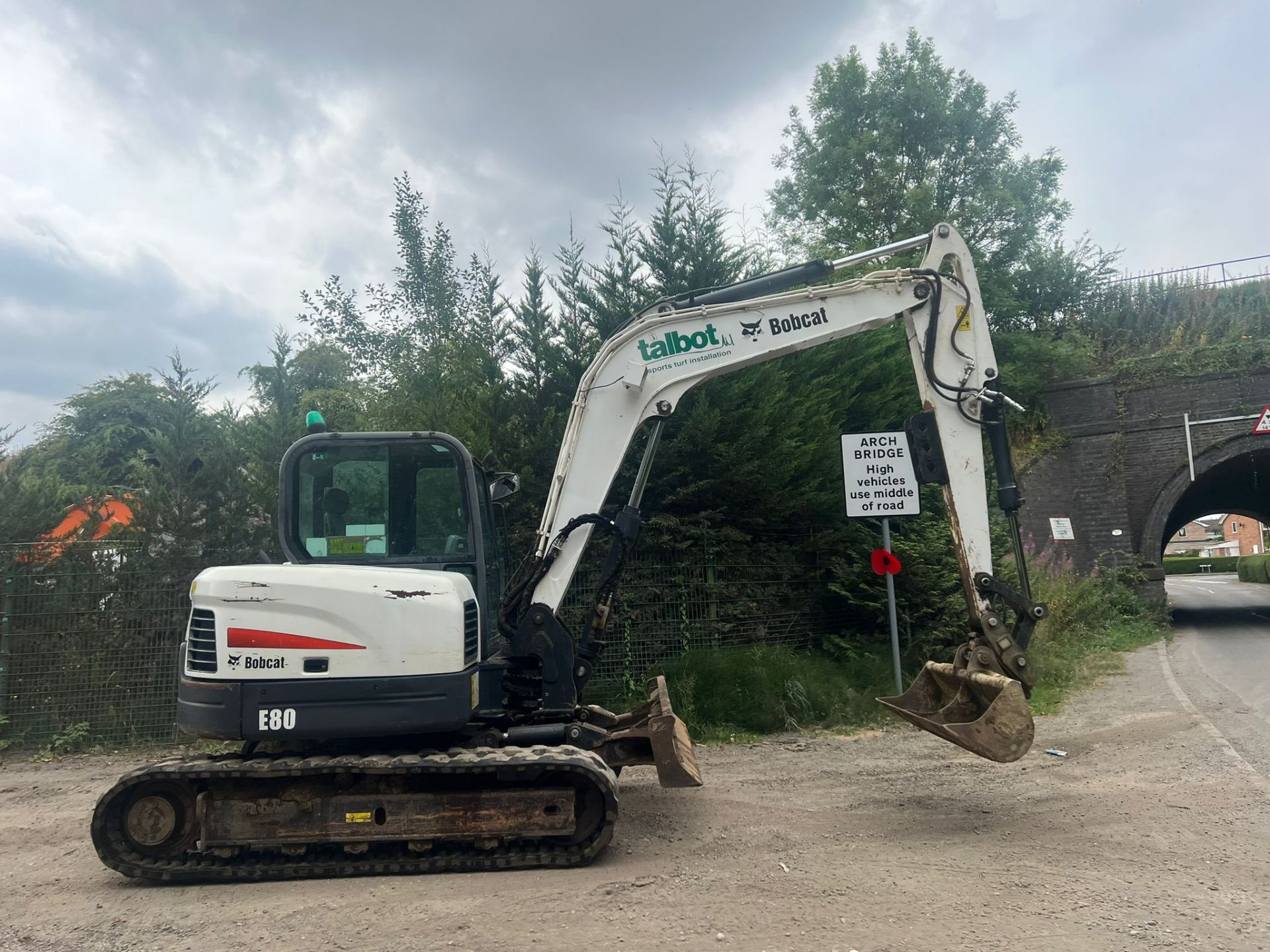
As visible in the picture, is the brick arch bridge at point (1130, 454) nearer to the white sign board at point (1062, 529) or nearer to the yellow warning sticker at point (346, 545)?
the white sign board at point (1062, 529)

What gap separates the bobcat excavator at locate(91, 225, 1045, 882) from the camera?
4.59 meters

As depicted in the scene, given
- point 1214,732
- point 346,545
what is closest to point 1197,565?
point 1214,732

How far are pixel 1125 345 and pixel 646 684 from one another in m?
19.8

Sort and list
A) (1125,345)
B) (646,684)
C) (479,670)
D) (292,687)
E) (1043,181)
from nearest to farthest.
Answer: (292,687)
(479,670)
(646,684)
(1125,345)
(1043,181)

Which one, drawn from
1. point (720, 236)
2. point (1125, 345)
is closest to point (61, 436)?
point (720, 236)

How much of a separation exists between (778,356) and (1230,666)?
1060 cm

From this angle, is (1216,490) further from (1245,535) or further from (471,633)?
(1245,535)

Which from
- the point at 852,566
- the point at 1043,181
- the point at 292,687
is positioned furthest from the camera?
the point at 1043,181

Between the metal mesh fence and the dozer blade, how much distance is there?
3.60 meters

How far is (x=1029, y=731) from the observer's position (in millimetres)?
4863

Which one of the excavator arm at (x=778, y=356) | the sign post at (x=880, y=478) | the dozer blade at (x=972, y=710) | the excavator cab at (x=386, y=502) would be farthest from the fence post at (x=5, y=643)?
the sign post at (x=880, y=478)

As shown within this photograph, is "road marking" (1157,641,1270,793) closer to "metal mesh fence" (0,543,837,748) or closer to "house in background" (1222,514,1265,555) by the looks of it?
"metal mesh fence" (0,543,837,748)

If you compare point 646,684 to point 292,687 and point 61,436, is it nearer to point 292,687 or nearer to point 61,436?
A: point 292,687

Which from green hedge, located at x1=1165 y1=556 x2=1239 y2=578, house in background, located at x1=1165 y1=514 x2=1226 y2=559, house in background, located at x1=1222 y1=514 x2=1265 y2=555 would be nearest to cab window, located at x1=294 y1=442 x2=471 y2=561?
green hedge, located at x1=1165 y1=556 x2=1239 y2=578
